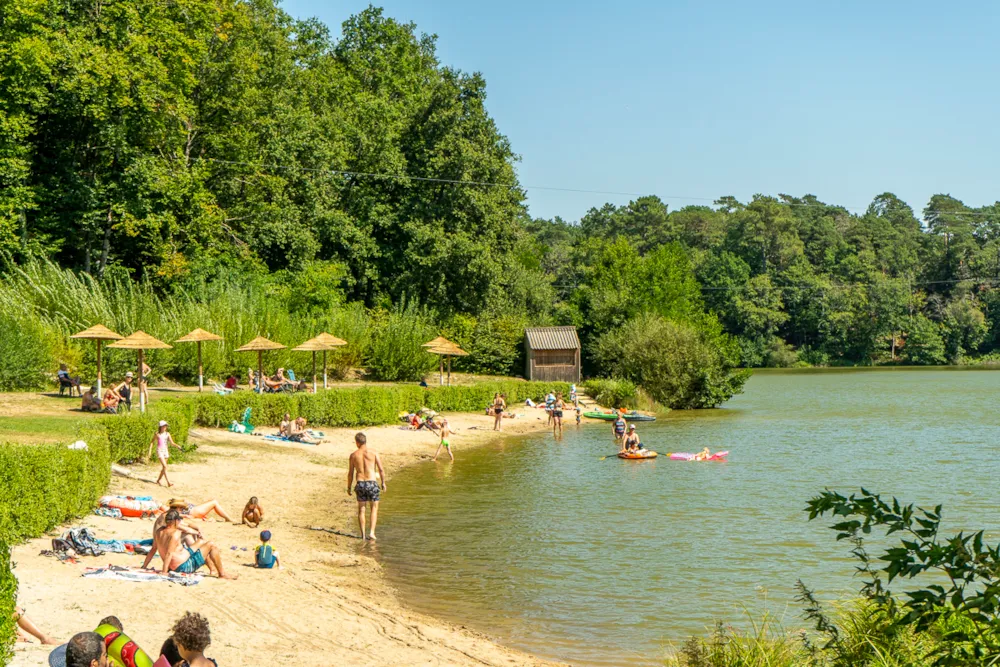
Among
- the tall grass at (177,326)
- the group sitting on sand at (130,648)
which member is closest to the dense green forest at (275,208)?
the tall grass at (177,326)

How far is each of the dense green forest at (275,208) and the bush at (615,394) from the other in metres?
2.00

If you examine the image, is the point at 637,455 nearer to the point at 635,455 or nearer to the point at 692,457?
the point at 635,455

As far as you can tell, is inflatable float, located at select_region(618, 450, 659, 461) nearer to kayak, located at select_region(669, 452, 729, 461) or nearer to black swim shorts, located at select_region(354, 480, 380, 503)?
kayak, located at select_region(669, 452, 729, 461)

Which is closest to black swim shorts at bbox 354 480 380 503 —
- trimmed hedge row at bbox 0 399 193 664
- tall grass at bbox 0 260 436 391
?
trimmed hedge row at bbox 0 399 193 664

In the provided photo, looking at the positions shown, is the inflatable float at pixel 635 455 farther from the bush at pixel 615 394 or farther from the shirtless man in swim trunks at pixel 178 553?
the shirtless man in swim trunks at pixel 178 553

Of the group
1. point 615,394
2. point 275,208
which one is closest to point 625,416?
point 615,394

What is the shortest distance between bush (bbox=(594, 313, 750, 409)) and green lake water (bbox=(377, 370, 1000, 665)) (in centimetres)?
945

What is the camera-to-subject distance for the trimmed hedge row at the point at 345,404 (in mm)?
30422

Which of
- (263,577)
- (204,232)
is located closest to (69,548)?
(263,577)

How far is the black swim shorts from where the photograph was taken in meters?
18.7

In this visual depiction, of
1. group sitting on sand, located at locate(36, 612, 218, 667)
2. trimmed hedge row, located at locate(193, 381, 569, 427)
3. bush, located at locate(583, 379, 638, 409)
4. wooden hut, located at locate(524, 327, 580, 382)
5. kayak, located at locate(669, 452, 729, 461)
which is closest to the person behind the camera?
group sitting on sand, located at locate(36, 612, 218, 667)

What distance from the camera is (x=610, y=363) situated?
59156mm

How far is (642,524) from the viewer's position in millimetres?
22828

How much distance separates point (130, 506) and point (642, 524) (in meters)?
11.1
